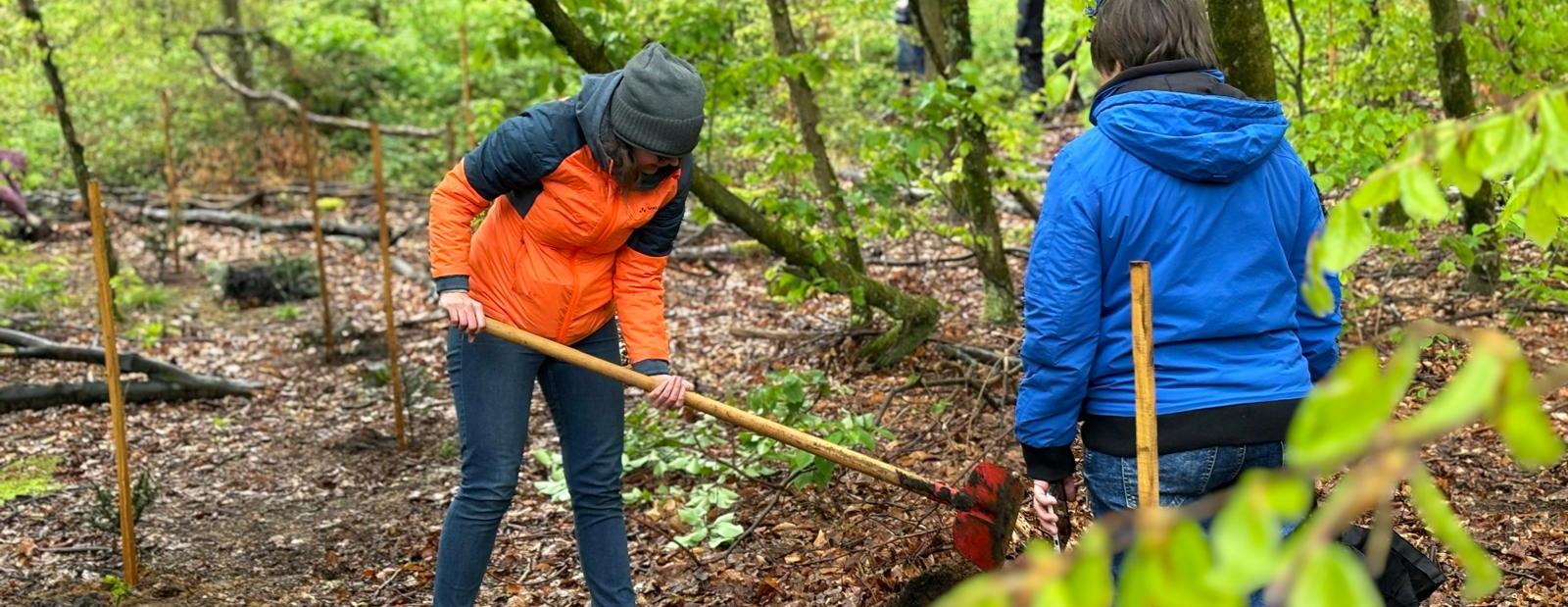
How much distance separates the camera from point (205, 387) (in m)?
7.22

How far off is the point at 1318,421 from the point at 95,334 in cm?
925

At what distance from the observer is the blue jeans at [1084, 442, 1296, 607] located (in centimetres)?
244

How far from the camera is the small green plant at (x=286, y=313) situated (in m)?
9.62

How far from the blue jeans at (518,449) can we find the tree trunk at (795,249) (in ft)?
4.76

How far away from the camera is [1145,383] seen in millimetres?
2223

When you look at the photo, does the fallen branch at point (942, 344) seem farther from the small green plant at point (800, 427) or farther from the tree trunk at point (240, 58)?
the tree trunk at point (240, 58)

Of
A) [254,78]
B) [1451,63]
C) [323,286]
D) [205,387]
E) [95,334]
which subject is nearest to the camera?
[1451,63]

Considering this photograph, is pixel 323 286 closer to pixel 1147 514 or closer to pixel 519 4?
pixel 519 4

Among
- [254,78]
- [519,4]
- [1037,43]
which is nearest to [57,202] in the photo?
[254,78]

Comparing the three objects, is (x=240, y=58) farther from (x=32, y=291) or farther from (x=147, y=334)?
(x=147, y=334)

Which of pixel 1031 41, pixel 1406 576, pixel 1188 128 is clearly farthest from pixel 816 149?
pixel 1031 41

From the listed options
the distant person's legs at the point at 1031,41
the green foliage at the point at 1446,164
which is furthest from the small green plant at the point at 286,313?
the green foliage at the point at 1446,164

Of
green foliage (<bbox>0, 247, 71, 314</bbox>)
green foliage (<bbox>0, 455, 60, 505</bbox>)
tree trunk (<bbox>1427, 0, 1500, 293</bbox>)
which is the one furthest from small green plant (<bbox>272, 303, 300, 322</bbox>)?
tree trunk (<bbox>1427, 0, 1500, 293</bbox>)

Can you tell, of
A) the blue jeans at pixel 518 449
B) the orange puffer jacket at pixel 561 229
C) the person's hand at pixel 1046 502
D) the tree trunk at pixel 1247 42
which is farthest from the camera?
the tree trunk at pixel 1247 42
